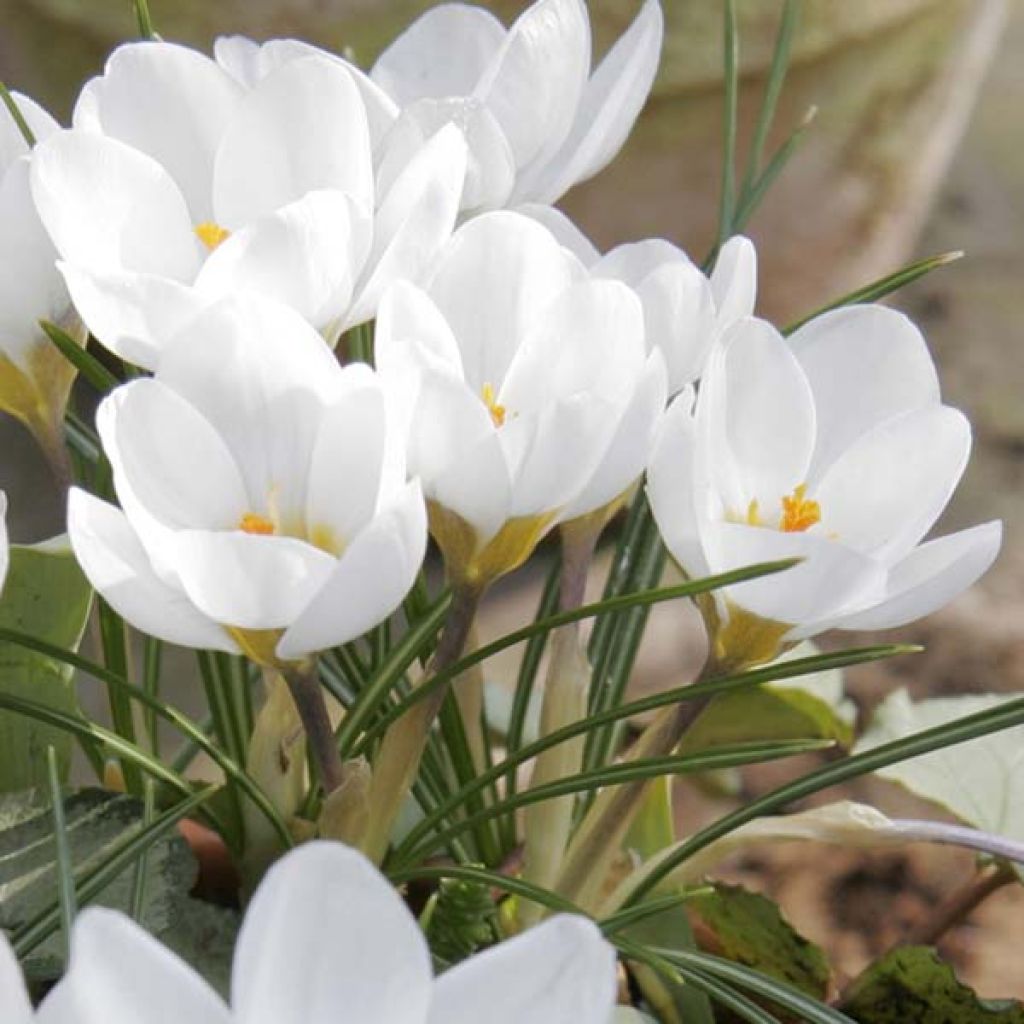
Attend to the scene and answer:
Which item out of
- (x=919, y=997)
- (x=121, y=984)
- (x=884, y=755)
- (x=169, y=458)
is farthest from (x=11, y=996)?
(x=919, y=997)

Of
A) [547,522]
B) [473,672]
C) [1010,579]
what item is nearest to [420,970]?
[547,522]

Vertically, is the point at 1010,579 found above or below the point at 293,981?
below

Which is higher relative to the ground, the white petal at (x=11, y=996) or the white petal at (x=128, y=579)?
the white petal at (x=128, y=579)

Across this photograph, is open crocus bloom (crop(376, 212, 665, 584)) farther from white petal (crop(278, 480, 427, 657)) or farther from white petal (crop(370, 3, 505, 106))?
white petal (crop(370, 3, 505, 106))

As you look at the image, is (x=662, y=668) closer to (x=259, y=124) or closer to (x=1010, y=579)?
(x=1010, y=579)

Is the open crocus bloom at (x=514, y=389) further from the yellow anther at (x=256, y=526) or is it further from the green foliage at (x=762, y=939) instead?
the green foliage at (x=762, y=939)

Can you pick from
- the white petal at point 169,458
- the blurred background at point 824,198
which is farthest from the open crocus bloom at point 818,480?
the blurred background at point 824,198

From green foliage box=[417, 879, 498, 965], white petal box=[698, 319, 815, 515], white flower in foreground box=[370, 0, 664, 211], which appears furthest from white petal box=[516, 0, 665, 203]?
green foliage box=[417, 879, 498, 965]
